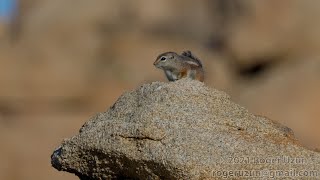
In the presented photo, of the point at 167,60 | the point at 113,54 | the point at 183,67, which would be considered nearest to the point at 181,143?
the point at 183,67

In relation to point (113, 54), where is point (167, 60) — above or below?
below

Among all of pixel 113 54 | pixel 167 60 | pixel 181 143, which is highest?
pixel 113 54

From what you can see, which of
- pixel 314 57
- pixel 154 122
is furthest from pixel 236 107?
pixel 314 57

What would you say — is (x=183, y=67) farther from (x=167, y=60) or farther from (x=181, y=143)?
(x=181, y=143)

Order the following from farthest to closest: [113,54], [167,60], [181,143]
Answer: [113,54] < [167,60] < [181,143]

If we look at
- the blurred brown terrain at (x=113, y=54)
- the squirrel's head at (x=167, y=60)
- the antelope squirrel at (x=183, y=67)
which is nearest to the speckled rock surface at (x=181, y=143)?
the antelope squirrel at (x=183, y=67)

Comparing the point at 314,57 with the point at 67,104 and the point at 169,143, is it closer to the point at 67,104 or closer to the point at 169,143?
the point at 67,104

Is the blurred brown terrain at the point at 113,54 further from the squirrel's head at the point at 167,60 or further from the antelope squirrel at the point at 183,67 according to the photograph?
the antelope squirrel at the point at 183,67
